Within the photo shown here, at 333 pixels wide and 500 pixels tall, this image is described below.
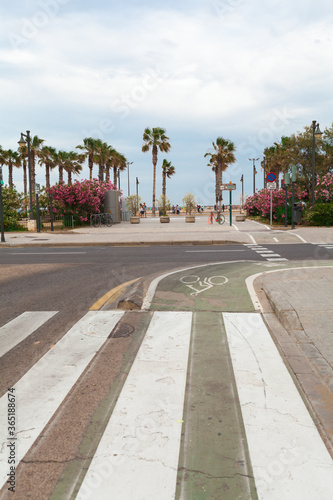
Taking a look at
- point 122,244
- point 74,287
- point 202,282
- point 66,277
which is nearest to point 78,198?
point 122,244

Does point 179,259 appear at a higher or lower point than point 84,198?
lower

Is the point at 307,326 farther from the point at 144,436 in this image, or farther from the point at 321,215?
the point at 321,215

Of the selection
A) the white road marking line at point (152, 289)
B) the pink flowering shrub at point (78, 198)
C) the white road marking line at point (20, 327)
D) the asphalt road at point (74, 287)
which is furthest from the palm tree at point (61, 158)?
the white road marking line at point (20, 327)

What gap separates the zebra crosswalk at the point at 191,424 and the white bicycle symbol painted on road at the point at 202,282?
3.23 meters

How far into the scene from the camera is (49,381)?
419cm

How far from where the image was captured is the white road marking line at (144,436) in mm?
2646

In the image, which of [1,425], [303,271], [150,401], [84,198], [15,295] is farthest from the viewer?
[84,198]

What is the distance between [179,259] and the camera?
13.8 m

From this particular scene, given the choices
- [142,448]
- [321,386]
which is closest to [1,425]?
[142,448]

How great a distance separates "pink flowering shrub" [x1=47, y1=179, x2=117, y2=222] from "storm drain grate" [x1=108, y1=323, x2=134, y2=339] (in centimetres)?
2811

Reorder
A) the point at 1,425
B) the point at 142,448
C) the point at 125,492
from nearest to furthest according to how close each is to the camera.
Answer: the point at 125,492 < the point at 142,448 < the point at 1,425

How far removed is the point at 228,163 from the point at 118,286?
145 ft

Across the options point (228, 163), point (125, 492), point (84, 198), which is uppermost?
point (228, 163)

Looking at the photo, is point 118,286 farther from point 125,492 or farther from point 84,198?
point 84,198
